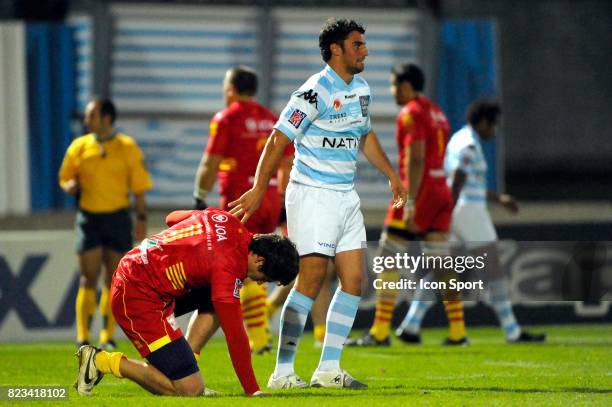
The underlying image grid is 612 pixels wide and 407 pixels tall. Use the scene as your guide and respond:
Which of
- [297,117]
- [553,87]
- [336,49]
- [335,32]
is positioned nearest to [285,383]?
[297,117]

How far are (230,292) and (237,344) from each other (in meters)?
0.28

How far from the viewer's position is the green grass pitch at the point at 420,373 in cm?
808

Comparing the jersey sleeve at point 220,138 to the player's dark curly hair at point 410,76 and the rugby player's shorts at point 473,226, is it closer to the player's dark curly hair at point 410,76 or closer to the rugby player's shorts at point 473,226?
the player's dark curly hair at point 410,76

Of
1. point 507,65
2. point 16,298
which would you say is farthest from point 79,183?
point 507,65

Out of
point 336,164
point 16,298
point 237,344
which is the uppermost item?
point 336,164

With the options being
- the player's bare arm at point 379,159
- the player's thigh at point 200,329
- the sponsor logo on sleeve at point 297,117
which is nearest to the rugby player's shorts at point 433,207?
the player's bare arm at point 379,159

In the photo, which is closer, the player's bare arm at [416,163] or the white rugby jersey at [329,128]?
the white rugby jersey at [329,128]

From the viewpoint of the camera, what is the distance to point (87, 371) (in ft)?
27.1

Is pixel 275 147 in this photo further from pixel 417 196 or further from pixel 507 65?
pixel 507 65

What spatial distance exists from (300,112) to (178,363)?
1.61m

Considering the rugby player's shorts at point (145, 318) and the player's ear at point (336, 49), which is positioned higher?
the player's ear at point (336, 49)

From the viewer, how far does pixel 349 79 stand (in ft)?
28.2

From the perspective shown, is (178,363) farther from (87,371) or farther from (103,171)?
(103,171)

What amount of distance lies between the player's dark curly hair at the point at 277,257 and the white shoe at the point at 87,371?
1.15 metres
